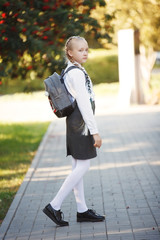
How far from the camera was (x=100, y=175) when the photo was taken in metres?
7.35

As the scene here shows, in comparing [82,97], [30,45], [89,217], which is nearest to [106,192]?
[89,217]

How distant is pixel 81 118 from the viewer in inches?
186

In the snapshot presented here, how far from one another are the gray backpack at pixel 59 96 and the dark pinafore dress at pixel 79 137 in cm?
10

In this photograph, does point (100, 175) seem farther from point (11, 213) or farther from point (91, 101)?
point (91, 101)

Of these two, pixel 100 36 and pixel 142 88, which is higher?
pixel 100 36

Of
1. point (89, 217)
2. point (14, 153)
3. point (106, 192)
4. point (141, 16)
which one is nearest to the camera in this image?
point (89, 217)

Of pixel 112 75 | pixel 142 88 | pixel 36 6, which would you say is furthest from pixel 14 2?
pixel 112 75

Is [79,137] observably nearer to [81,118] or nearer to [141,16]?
[81,118]

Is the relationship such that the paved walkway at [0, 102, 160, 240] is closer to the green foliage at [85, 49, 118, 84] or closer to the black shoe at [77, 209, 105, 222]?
the black shoe at [77, 209, 105, 222]

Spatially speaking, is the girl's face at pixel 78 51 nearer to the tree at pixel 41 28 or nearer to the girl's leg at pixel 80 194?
the girl's leg at pixel 80 194

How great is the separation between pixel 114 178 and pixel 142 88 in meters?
11.2

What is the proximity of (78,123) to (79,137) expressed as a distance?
0.14m

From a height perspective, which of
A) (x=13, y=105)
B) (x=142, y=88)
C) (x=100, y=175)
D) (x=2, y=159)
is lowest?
(x=13, y=105)

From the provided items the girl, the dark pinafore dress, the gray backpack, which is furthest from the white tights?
the gray backpack
